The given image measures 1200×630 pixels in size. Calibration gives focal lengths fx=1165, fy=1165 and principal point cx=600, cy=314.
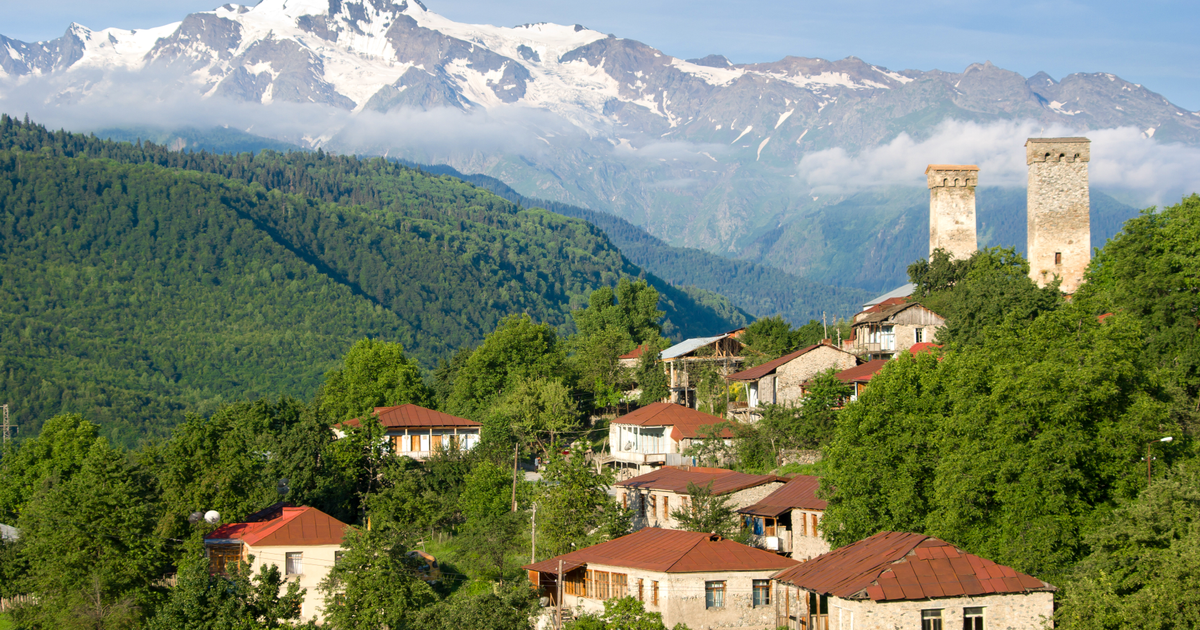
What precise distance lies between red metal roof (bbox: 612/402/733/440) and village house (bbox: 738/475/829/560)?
666 inches

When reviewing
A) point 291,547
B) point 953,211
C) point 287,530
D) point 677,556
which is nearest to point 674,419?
point 287,530

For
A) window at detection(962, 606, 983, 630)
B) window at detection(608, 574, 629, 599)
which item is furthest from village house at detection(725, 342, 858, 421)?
window at detection(962, 606, 983, 630)

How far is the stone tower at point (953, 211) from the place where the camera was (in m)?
77.6

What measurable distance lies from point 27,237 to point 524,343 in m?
144

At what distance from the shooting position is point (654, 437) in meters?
64.3

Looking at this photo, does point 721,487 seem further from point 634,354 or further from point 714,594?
point 634,354

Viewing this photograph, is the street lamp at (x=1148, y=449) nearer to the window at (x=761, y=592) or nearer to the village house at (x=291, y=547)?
the window at (x=761, y=592)

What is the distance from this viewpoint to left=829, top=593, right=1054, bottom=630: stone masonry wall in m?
31.8

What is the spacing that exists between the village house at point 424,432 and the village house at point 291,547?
1972 centimetres

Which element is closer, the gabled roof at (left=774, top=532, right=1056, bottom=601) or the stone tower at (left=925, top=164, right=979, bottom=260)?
the gabled roof at (left=774, top=532, right=1056, bottom=601)

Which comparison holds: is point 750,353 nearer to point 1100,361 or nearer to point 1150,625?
point 1100,361

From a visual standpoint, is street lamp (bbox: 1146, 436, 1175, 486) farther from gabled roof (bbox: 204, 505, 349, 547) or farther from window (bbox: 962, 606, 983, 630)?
gabled roof (bbox: 204, 505, 349, 547)

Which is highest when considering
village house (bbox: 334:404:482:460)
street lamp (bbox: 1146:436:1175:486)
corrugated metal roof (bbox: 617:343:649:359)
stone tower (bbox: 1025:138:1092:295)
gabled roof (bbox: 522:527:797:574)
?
A: stone tower (bbox: 1025:138:1092:295)

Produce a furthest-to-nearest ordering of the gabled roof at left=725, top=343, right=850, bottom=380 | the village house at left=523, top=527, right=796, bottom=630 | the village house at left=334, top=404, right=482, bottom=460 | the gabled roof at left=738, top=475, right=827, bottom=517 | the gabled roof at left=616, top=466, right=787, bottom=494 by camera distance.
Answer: the village house at left=334, top=404, right=482, bottom=460, the gabled roof at left=725, top=343, right=850, bottom=380, the gabled roof at left=616, top=466, right=787, bottom=494, the gabled roof at left=738, top=475, right=827, bottom=517, the village house at left=523, top=527, right=796, bottom=630
